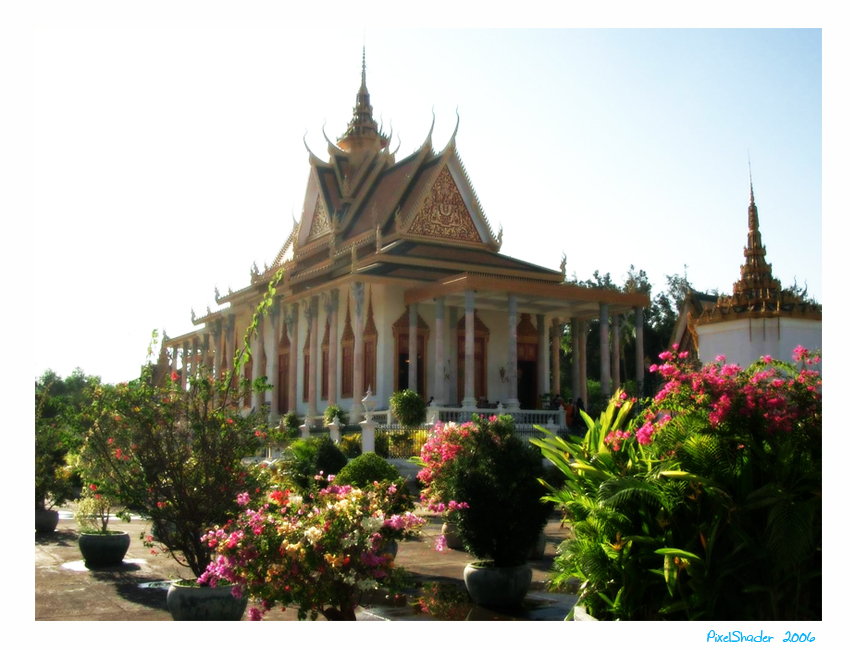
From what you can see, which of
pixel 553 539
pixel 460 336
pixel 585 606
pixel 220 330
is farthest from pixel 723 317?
pixel 220 330

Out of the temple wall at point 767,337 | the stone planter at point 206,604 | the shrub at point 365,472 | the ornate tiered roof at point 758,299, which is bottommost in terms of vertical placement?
the stone planter at point 206,604

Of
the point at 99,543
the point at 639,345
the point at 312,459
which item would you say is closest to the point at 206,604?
the point at 99,543

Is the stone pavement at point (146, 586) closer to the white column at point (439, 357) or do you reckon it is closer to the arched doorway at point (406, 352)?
the white column at point (439, 357)

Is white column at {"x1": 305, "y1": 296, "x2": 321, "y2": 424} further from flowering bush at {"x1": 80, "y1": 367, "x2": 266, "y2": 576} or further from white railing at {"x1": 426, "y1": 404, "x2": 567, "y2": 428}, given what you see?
flowering bush at {"x1": 80, "y1": 367, "x2": 266, "y2": 576}

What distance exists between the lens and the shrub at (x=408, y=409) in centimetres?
2062

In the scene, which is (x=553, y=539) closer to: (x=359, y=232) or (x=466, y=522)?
(x=466, y=522)

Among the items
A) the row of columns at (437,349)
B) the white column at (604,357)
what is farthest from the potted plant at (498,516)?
the white column at (604,357)

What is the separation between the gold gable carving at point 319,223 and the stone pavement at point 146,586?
21.5 m

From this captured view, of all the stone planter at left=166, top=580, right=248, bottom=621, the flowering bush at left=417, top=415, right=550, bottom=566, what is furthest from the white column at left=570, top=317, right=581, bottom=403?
the stone planter at left=166, top=580, right=248, bottom=621

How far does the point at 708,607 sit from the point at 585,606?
31.7 inches

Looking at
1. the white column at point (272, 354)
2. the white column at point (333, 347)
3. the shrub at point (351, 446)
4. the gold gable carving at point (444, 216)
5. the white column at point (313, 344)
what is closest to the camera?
the shrub at point (351, 446)

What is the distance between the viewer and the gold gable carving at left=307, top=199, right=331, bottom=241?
32875 mm

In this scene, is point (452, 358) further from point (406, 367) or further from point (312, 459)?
point (312, 459)

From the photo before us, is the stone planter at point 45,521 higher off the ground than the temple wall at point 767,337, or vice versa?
the temple wall at point 767,337
